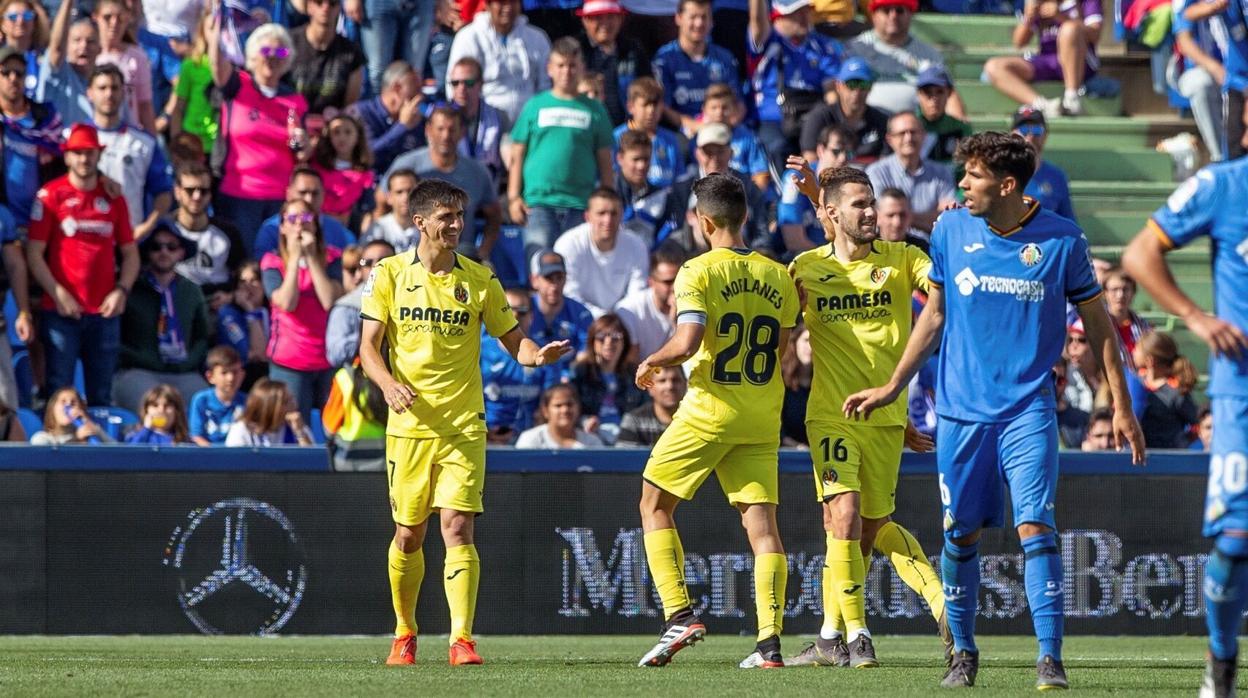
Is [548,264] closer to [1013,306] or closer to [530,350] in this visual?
[530,350]

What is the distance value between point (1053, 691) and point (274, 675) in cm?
333

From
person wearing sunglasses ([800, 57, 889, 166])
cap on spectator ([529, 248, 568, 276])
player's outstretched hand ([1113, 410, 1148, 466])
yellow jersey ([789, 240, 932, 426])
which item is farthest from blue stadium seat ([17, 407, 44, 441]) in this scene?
player's outstretched hand ([1113, 410, 1148, 466])

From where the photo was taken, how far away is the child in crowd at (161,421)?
1295 cm

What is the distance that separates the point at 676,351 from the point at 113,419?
237 inches

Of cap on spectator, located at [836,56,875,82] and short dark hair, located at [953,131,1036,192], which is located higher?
cap on spectator, located at [836,56,875,82]

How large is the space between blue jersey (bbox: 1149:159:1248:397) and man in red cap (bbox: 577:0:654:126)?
1099cm

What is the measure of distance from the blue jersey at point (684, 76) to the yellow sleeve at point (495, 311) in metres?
8.03

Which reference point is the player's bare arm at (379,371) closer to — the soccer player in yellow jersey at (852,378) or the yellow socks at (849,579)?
the soccer player in yellow jersey at (852,378)

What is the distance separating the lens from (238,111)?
15.8 m

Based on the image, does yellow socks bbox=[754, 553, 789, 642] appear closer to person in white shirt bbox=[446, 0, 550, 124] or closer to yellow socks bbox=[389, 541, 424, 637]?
yellow socks bbox=[389, 541, 424, 637]

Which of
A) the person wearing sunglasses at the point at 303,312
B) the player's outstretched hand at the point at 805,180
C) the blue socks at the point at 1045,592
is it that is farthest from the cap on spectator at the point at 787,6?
the blue socks at the point at 1045,592

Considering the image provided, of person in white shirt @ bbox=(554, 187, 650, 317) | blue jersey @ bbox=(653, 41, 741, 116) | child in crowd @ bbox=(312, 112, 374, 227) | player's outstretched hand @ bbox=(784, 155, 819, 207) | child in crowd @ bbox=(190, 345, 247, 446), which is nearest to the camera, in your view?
player's outstretched hand @ bbox=(784, 155, 819, 207)

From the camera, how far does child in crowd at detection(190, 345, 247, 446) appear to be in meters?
13.6

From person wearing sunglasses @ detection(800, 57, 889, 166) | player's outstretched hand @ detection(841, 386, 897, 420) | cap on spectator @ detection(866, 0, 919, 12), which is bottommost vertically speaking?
player's outstretched hand @ detection(841, 386, 897, 420)
